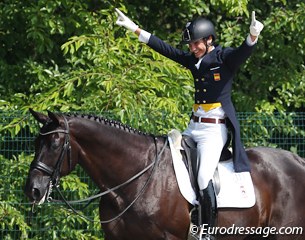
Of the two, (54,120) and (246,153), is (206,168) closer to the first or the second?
(246,153)

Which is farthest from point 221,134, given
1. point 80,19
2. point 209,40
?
point 80,19

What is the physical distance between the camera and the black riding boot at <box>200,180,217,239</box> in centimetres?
652

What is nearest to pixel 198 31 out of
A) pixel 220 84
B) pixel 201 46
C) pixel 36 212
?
pixel 201 46

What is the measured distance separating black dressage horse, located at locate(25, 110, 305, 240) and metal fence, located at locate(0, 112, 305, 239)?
2.23m

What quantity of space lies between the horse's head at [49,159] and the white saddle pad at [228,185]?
89 centimetres

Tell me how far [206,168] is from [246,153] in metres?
0.67

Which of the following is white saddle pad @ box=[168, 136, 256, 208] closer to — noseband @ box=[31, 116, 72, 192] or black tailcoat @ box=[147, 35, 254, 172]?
black tailcoat @ box=[147, 35, 254, 172]

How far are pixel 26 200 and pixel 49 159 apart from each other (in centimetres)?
281

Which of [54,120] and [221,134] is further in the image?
[221,134]

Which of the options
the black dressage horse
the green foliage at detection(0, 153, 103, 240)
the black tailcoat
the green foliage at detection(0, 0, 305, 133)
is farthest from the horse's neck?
the green foliage at detection(0, 153, 103, 240)

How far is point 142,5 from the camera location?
440 inches

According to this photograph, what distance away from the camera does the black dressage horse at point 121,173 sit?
6.25 m

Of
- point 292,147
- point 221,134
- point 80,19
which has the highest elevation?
point 80,19

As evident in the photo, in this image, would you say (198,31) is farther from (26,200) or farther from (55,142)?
(26,200)
